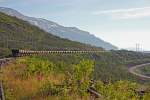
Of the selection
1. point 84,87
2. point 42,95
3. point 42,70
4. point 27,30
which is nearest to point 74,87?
point 84,87

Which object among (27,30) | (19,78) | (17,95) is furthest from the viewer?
(27,30)

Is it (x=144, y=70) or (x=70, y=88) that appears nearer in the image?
(x=70, y=88)

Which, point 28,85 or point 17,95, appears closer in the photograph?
point 17,95

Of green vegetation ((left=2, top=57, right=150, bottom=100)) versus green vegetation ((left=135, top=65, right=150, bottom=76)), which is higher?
green vegetation ((left=2, top=57, right=150, bottom=100))

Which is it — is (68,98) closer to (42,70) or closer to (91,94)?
(91,94)

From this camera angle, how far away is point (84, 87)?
560 inches

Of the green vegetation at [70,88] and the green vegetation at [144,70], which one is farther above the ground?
the green vegetation at [70,88]

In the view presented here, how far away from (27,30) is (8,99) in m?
185

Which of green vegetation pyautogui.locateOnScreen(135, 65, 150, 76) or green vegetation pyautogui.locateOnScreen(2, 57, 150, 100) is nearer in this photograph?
green vegetation pyautogui.locateOnScreen(2, 57, 150, 100)

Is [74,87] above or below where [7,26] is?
below

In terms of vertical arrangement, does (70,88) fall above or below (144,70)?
above

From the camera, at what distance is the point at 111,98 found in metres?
12.9

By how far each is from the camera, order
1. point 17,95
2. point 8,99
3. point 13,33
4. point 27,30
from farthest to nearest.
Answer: point 27,30, point 13,33, point 17,95, point 8,99

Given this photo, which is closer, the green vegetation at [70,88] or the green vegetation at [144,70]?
the green vegetation at [70,88]
